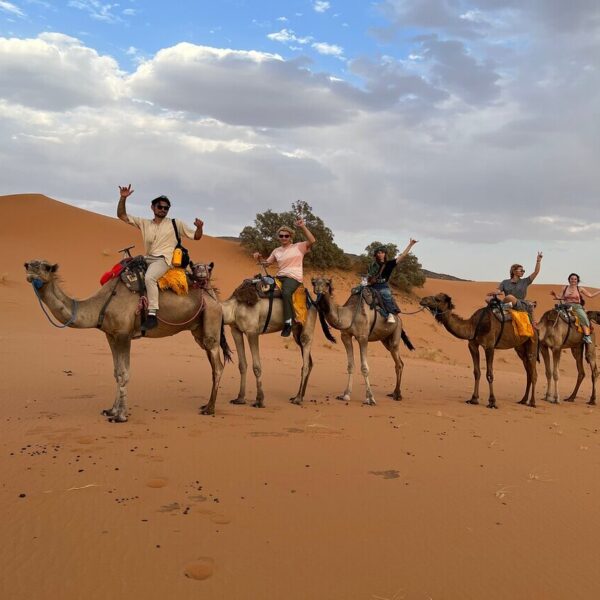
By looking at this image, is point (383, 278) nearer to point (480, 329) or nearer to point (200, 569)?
point (480, 329)

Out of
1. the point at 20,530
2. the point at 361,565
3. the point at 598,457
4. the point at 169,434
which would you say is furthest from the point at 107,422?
the point at 598,457

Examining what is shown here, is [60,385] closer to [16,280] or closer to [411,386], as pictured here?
[411,386]

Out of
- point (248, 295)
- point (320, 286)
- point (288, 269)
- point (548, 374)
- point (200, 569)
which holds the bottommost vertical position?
point (200, 569)

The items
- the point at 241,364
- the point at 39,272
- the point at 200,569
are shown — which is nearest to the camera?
the point at 200,569

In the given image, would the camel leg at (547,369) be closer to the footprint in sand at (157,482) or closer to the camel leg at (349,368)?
the camel leg at (349,368)

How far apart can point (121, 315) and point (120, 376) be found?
2.75 feet

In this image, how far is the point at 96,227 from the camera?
33.2 meters

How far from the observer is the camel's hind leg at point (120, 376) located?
300 inches

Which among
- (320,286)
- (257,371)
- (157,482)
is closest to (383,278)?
(320,286)

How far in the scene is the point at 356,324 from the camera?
10812 millimetres

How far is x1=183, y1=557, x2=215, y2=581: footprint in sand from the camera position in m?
3.79

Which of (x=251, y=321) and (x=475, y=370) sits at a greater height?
(x=251, y=321)

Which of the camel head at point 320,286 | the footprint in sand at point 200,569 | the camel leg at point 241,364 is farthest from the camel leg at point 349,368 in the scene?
the footprint in sand at point 200,569

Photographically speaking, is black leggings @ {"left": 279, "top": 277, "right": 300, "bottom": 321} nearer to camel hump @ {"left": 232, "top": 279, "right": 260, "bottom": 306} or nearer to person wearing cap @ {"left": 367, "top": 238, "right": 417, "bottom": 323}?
camel hump @ {"left": 232, "top": 279, "right": 260, "bottom": 306}
